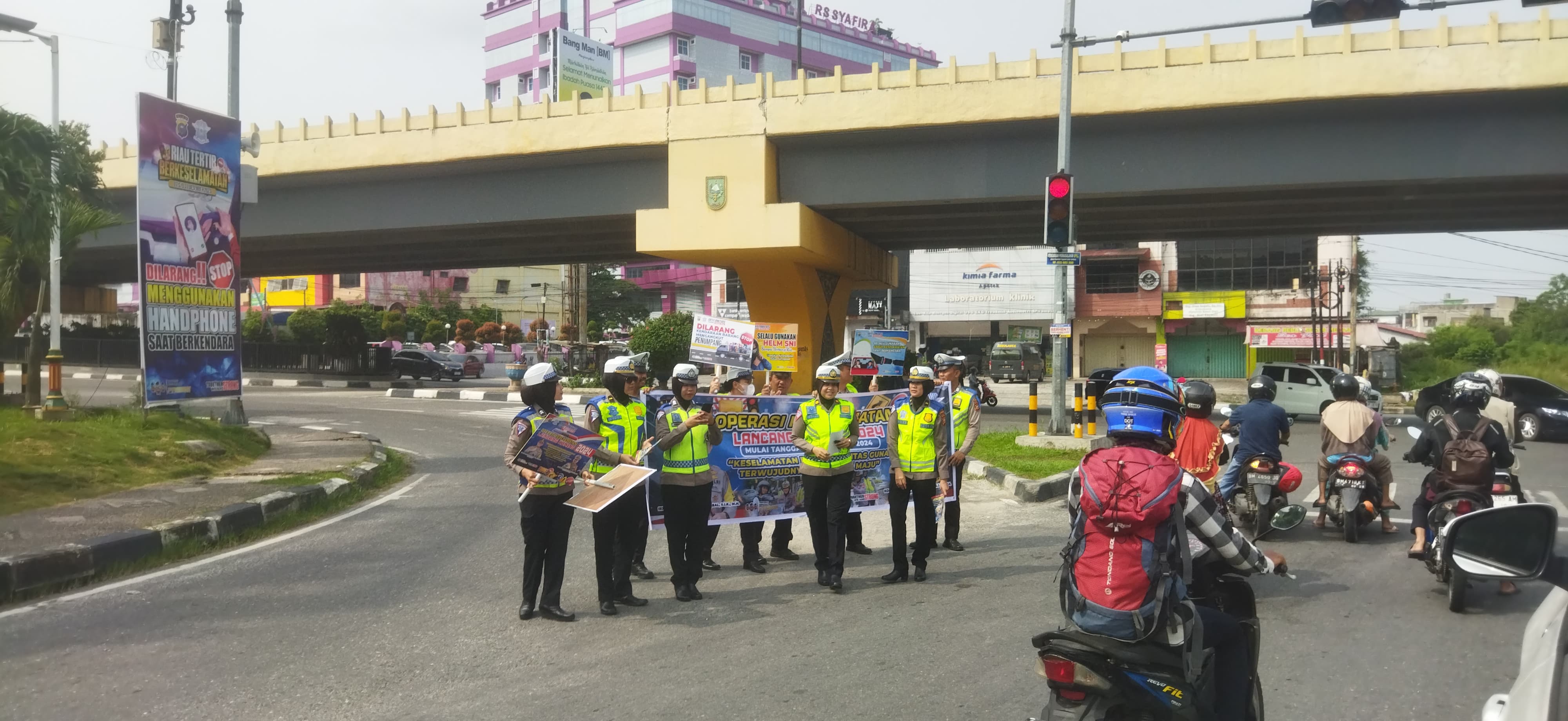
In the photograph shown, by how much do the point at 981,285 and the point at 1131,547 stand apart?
5073 cm

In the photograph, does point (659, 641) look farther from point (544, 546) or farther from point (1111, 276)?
point (1111, 276)

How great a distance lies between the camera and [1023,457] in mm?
15219

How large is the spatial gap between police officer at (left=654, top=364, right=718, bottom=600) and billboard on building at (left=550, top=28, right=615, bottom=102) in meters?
32.1

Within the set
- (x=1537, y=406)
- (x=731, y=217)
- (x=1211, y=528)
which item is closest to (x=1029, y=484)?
(x=1211, y=528)

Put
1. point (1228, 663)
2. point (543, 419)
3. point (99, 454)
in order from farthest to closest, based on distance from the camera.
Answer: point (99, 454) → point (543, 419) → point (1228, 663)

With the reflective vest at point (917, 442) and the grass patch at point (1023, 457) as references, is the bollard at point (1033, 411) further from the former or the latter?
the reflective vest at point (917, 442)

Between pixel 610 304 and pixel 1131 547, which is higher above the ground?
pixel 610 304

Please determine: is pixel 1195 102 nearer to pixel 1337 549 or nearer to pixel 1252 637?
pixel 1337 549

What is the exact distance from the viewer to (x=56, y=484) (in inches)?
431

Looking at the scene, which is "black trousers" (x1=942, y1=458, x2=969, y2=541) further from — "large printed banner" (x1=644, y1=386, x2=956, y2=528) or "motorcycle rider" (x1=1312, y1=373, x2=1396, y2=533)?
"motorcycle rider" (x1=1312, y1=373, x2=1396, y2=533)

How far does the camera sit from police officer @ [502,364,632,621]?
21.9 ft

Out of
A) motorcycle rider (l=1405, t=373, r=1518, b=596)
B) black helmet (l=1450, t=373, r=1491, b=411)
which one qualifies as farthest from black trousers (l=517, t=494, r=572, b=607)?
black helmet (l=1450, t=373, r=1491, b=411)

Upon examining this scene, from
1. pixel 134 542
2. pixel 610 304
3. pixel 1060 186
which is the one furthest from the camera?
pixel 610 304

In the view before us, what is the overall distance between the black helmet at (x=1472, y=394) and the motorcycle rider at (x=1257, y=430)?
1581 mm
